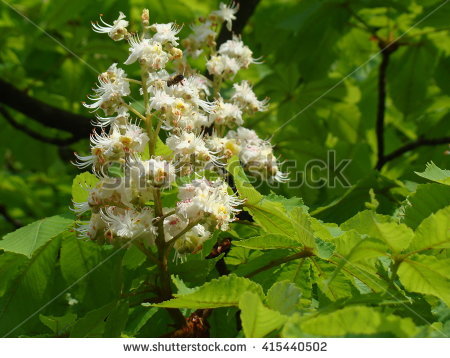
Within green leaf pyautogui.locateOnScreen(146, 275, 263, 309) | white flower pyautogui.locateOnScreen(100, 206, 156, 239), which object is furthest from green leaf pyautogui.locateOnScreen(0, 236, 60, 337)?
green leaf pyautogui.locateOnScreen(146, 275, 263, 309)

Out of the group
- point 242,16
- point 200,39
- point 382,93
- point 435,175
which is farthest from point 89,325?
point 382,93

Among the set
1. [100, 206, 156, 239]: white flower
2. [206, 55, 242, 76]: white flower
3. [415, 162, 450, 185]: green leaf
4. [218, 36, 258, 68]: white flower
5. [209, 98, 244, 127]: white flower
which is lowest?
[100, 206, 156, 239]: white flower

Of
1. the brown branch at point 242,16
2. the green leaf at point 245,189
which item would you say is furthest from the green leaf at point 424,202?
the brown branch at point 242,16

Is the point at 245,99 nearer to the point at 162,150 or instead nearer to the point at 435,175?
the point at 162,150

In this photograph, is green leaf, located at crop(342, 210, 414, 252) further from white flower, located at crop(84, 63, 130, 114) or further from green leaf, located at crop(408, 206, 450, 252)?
white flower, located at crop(84, 63, 130, 114)

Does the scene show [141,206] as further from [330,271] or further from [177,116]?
[330,271]

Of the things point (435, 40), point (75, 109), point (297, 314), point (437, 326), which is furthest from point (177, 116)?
point (75, 109)

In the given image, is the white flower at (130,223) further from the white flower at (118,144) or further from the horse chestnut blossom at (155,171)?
the white flower at (118,144)
